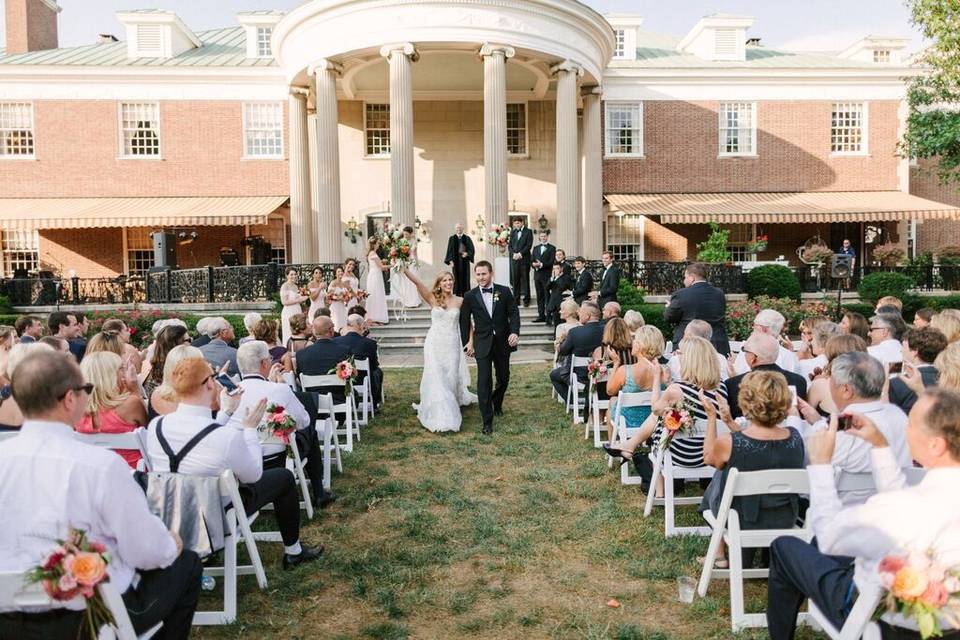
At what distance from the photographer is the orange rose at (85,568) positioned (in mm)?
2543

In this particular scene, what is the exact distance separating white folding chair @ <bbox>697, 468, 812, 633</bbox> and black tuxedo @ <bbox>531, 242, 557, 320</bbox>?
13523 millimetres

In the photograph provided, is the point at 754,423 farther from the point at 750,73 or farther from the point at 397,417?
the point at 750,73

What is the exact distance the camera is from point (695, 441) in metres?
5.66

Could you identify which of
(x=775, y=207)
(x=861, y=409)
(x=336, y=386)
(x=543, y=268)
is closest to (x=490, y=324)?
(x=336, y=386)

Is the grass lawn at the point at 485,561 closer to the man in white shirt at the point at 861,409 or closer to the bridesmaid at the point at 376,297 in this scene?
the man in white shirt at the point at 861,409

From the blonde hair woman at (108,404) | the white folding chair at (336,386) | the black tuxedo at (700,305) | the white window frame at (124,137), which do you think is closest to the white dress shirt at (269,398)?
the blonde hair woman at (108,404)

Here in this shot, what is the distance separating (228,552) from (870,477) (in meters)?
3.85

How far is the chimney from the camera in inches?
1080

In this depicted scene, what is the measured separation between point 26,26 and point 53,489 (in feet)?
106

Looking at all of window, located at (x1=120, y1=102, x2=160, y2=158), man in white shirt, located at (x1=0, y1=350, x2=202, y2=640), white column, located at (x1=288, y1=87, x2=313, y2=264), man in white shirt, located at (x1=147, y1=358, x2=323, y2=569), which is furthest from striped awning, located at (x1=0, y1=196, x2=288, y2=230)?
man in white shirt, located at (x1=0, y1=350, x2=202, y2=640)

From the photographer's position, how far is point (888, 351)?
253 inches

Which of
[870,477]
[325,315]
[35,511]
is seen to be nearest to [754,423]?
[870,477]

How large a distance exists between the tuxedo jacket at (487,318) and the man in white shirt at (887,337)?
4.32 meters

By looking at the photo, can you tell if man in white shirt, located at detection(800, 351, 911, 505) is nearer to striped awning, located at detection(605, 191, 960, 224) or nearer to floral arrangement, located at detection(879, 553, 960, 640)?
floral arrangement, located at detection(879, 553, 960, 640)
